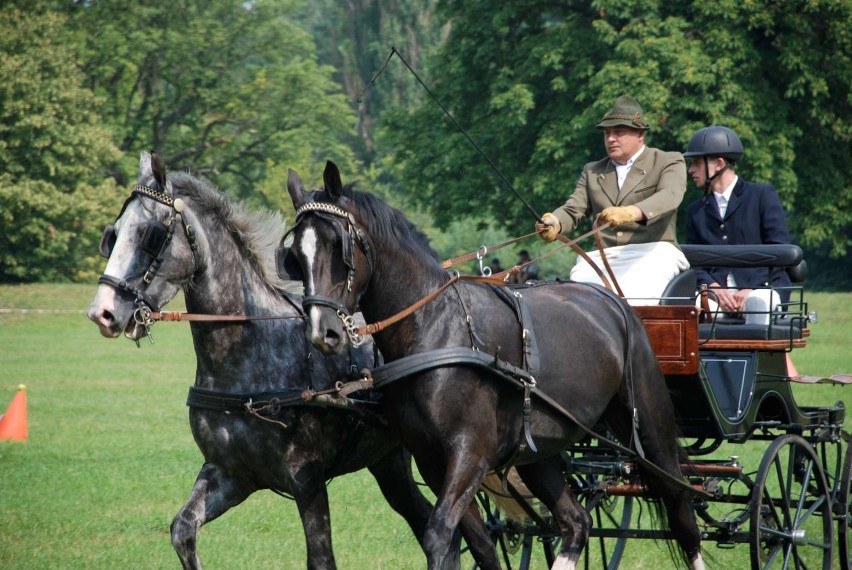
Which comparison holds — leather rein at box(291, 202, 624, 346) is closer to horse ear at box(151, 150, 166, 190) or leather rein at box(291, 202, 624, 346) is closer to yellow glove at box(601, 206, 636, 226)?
horse ear at box(151, 150, 166, 190)

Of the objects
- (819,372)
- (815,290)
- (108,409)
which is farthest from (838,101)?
(815,290)

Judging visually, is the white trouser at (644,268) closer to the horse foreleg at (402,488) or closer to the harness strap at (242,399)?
the horse foreleg at (402,488)

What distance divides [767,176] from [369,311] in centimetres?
1928

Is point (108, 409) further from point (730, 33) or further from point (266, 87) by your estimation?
point (266, 87)

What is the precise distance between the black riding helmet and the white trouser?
977 mm

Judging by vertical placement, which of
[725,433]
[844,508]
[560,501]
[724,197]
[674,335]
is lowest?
[844,508]

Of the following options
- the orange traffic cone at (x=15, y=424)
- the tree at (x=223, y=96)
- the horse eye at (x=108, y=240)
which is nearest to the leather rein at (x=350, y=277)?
the horse eye at (x=108, y=240)

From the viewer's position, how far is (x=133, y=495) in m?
9.68

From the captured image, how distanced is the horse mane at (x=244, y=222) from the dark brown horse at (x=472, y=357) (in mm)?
770

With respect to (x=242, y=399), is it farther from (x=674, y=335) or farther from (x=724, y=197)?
(x=724, y=197)

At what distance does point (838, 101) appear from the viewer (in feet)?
79.6

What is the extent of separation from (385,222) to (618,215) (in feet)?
5.27

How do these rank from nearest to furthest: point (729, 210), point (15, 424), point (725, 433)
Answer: point (725, 433) → point (729, 210) → point (15, 424)

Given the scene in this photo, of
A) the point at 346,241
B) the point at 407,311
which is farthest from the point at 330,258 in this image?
the point at 407,311
